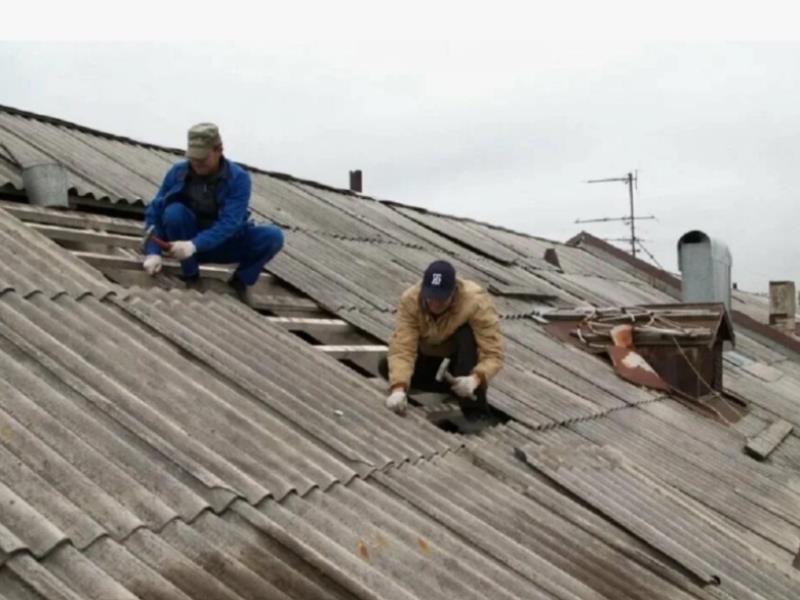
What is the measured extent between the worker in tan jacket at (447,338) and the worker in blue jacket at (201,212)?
3.84 feet

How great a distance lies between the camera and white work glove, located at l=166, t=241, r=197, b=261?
5293 millimetres

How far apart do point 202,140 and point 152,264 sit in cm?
78

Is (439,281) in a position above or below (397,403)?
above

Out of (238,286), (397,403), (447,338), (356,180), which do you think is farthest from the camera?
(356,180)

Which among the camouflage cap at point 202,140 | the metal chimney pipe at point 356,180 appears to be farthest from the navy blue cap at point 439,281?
the metal chimney pipe at point 356,180

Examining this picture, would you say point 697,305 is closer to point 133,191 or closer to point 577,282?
point 577,282

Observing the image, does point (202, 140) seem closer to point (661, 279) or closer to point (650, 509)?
point (650, 509)

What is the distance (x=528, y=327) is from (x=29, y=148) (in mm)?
4816

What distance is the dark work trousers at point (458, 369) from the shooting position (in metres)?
5.40

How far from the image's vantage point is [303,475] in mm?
3447

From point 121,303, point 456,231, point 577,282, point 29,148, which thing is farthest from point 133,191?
point 577,282

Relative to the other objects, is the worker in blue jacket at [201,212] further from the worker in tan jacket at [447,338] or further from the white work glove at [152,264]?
the worker in tan jacket at [447,338]

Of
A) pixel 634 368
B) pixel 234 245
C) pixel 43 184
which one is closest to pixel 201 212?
pixel 234 245

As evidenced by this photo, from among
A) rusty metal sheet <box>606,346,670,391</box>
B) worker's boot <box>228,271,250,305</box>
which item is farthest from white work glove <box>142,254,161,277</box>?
rusty metal sheet <box>606,346,670,391</box>
